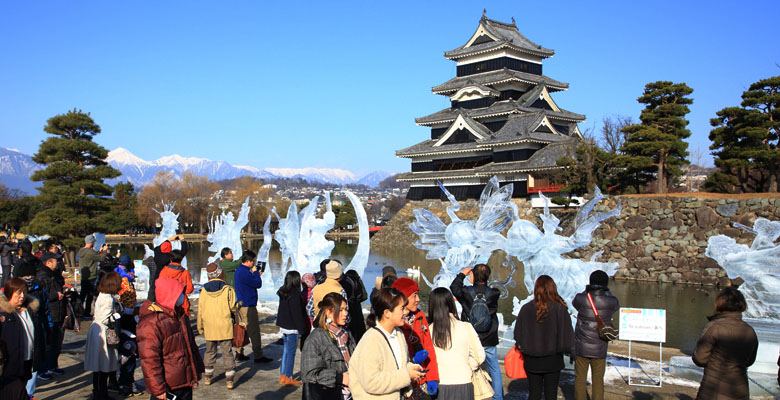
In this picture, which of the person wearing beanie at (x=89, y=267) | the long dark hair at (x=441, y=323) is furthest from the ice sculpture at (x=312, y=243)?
the long dark hair at (x=441, y=323)

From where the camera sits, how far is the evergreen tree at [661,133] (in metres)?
24.4

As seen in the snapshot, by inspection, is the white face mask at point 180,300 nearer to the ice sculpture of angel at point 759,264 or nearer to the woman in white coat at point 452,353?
the woman in white coat at point 452,353

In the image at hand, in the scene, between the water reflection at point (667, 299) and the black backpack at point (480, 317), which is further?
the water reflection at point (667, 299)

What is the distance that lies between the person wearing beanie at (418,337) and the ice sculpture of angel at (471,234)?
5013 mm

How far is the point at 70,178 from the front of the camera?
2530cm

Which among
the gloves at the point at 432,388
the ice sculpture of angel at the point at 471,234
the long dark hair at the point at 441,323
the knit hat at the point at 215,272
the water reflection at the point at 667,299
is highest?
the ice sculpture of angel at the point at 471,234

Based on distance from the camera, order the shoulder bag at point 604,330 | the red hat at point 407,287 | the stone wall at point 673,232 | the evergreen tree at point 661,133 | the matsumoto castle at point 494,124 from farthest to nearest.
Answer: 1. the matsumoto castle at point 494,124
2. the evergreen tree at point 661,133
3. the stone wall at point 673,232
4. the shoulder bag at point 604,330
5. the red hat at point 407,287

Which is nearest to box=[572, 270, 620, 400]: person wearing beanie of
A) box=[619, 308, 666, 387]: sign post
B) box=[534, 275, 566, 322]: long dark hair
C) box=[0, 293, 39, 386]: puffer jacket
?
box=[534, 275, 566, 322]: long dark hair

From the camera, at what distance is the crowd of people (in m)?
3.92

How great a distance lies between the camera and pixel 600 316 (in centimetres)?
544

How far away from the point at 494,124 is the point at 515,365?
112 ft

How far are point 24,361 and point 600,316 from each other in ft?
15.6

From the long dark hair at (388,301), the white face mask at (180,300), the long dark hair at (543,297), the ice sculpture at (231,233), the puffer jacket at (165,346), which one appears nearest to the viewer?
the long dark hair at (388,301)

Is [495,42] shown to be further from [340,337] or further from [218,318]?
[340,337]
